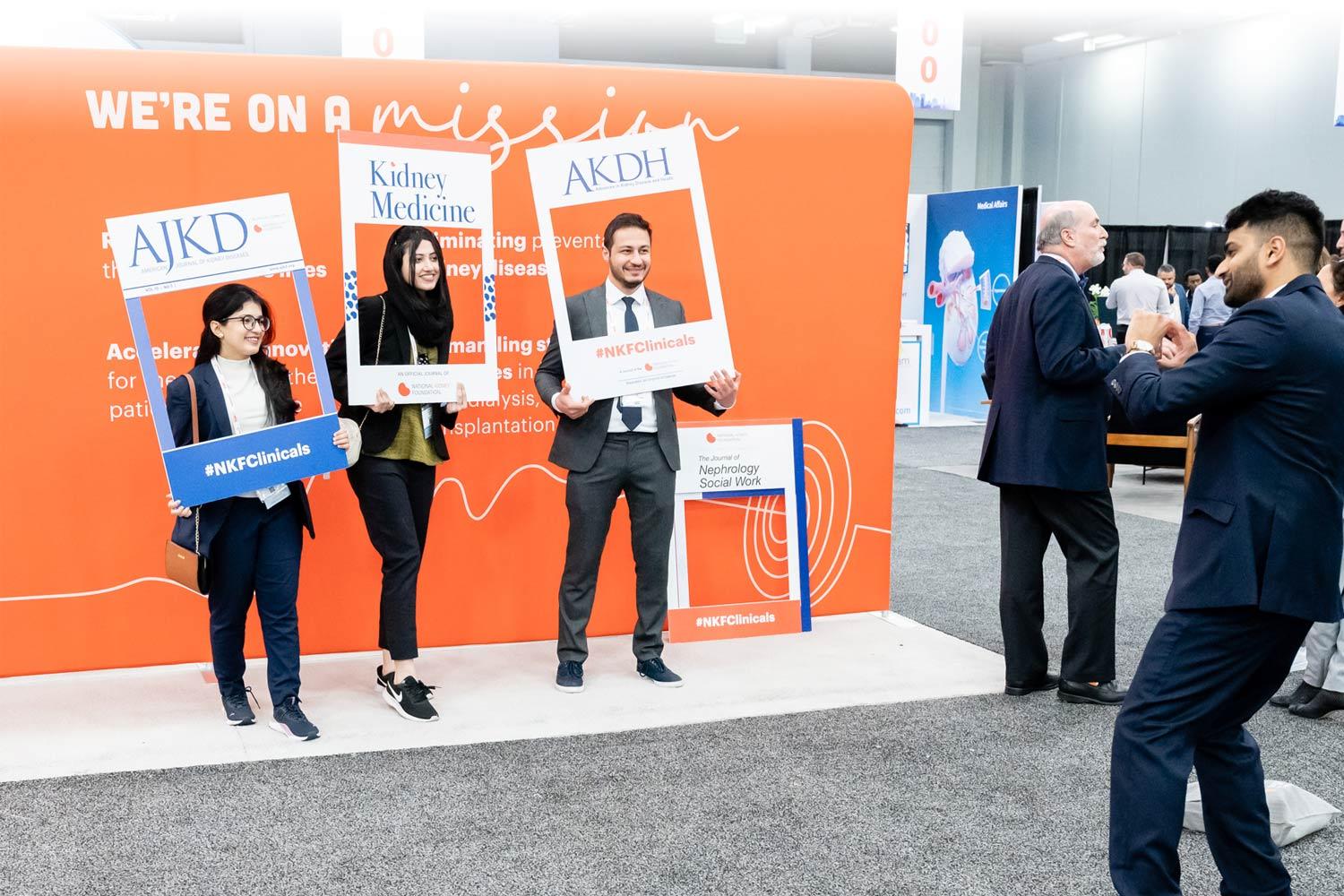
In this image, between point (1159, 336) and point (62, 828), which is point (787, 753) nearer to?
point (1159, 336)

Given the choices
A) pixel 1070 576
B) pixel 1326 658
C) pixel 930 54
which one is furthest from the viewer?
pixel 930 54

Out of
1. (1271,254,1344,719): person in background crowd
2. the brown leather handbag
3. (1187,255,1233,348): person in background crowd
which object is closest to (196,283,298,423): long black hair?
the brown leather handbag

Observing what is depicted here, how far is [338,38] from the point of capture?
13.3 m

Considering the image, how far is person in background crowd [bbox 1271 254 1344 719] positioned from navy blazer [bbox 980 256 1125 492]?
0.71 metres

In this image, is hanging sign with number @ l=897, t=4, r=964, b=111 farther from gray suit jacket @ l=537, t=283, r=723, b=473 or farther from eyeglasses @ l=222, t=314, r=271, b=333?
eyeglasses @ l=222, t=314, r=271, b=333

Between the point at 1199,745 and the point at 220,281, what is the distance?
9.08ft

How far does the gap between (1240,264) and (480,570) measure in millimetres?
2866

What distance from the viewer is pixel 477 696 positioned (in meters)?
3.96

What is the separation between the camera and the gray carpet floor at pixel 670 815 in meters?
2.68

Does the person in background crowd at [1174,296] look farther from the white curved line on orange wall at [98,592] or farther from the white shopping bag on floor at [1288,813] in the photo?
the white curved line on orange wall at [98,592]

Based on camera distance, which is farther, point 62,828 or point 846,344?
point 846,344

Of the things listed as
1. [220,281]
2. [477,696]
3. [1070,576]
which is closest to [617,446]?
[477,696]

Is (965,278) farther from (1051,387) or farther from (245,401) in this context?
(245,401)

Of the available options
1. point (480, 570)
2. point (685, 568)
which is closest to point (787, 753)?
point (685, 568)
